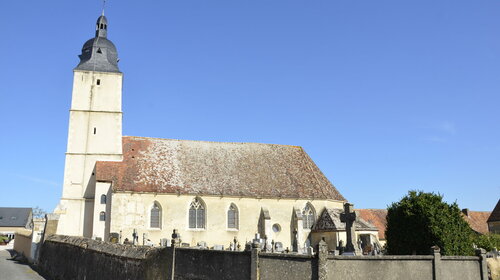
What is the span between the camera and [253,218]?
3175 centimetres

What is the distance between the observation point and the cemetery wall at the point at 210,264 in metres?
12.0

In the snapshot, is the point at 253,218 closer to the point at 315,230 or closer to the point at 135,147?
the point at 315,230

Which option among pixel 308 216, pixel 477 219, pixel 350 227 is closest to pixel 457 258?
pixel 350 227

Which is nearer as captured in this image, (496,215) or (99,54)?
(99,54)

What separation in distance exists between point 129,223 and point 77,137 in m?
7.78

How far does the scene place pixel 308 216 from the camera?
32938mm

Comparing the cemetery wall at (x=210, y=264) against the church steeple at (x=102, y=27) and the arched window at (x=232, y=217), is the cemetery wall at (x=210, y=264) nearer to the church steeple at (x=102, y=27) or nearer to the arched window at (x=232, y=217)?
the arched window at (x=232, y=217)

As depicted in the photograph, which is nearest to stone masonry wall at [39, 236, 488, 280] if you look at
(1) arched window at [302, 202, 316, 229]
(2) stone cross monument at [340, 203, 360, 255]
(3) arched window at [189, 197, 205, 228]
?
(2) stone cross monument at [340, 203, 360, 255]

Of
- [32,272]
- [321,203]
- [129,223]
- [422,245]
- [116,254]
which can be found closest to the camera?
[116,254]

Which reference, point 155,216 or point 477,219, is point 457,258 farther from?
point 477,219

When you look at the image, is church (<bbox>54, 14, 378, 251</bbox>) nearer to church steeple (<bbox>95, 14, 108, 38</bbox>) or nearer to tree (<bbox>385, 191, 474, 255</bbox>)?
church steeple (<bbox>95, 14, 108, 38</bbox>)

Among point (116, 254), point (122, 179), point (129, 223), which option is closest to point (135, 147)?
point (122, 179)

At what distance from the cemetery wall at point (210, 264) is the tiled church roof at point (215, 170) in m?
17.2

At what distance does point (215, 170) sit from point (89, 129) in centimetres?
949
